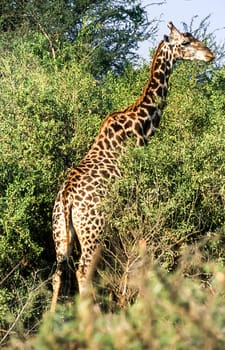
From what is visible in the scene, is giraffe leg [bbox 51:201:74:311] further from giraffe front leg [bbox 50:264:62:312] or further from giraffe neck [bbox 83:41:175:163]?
giraffe neck [bbox 83:41:175:163]

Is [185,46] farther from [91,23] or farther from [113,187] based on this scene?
[91,23]

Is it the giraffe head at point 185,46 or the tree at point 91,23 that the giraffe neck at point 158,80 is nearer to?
the giraffe head at point 185,46

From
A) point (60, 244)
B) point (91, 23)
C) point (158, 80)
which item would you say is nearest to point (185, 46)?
point (158, 80)

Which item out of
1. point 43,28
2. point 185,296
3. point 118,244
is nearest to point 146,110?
point 118,244

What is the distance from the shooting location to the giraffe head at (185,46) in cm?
1073

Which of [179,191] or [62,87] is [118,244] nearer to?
[179,191]

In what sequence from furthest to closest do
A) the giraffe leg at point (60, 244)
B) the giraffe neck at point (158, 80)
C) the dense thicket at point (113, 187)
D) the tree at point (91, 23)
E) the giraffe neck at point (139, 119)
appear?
1. the tree at point (91, 23)
2. the giraffe neck at point (158, 80)
3. the giraffe neck at point (139, 119)
4. the giraffe leg at point (60, 244)
5. the dense thicket at point (113, 187)

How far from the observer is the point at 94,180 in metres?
9.00

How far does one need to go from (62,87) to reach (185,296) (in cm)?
832

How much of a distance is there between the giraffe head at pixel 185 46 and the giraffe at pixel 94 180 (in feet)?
0.50

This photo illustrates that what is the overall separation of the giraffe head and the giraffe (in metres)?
0.15

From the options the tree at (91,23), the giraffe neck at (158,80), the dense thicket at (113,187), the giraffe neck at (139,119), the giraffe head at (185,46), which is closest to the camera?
the dense thicket at (113,187)

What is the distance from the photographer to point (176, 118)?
437 inches

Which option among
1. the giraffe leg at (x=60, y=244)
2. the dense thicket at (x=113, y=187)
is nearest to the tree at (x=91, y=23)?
the dense thicket at (x=113, y=187)
